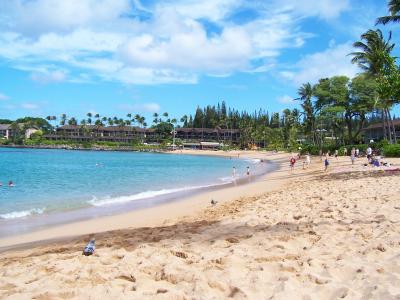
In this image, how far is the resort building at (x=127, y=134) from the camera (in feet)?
462

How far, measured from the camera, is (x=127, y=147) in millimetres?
137250

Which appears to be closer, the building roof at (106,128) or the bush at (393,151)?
the bush at (393,151)

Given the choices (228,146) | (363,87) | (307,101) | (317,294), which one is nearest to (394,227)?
(317,294)

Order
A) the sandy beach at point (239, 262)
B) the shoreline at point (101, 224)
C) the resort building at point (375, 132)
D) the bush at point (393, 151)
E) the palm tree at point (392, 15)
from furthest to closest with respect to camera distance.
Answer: the resort building at point (375, 132) → the bush at point (393, 151) → the palm tree at point (392, 15) → the shoreline at point (101, 224) → the sandy beach at point (239, 262)

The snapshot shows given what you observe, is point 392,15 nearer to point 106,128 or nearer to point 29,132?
point 106,128

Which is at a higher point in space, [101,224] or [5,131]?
[5,131]

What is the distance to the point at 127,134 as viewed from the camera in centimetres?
15262

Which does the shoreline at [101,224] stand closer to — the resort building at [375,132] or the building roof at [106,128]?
the resort building at [375,132]

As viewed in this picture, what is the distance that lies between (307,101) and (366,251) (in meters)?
64.5

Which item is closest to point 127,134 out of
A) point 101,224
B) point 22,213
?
point 22,213

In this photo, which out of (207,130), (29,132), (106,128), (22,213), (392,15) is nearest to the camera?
(22,213)

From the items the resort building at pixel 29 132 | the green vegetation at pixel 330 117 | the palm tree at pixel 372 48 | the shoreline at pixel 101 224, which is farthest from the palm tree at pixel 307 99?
the resort building at pixel 29 132

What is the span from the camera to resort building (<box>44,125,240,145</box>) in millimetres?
140750

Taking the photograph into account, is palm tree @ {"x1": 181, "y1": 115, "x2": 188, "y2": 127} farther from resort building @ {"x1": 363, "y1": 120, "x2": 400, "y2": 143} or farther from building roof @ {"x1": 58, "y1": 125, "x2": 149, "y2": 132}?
resort building @ {"x1": 363, "y1": 120, "x2": 400, "y2": 143}
